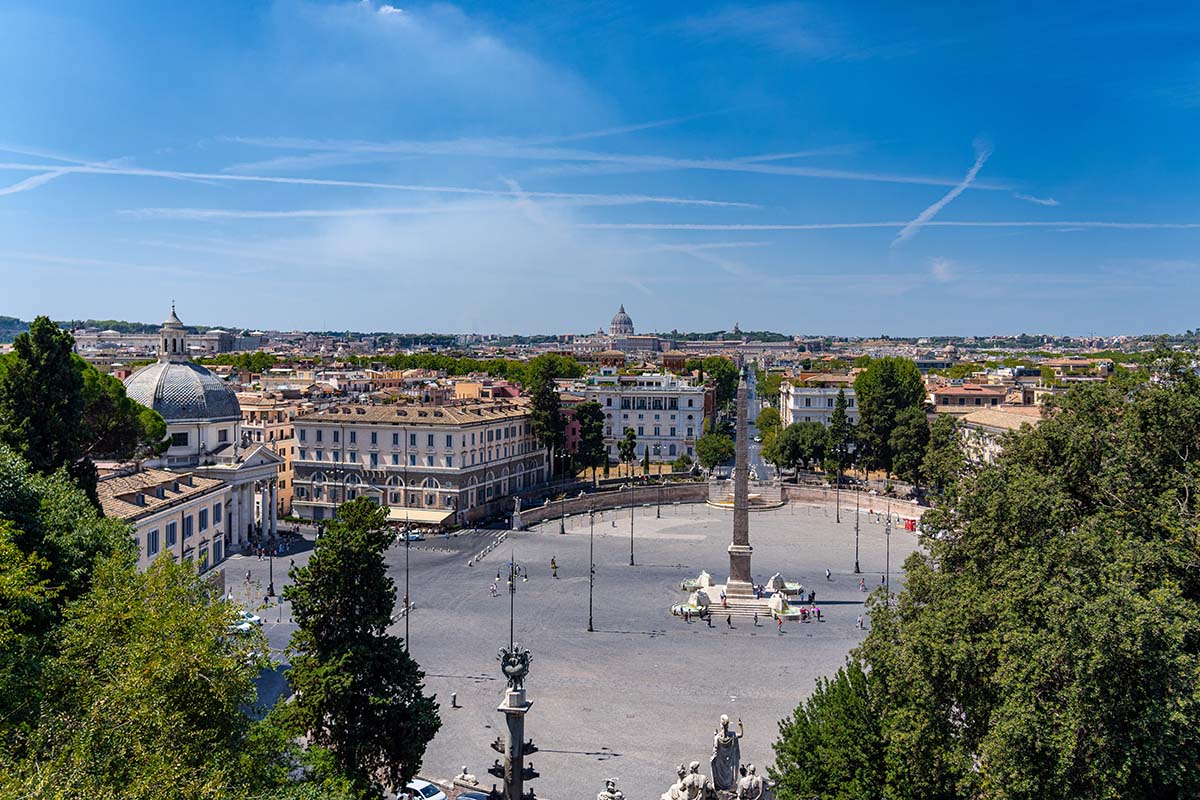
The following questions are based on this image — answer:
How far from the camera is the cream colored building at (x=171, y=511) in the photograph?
38.8 m

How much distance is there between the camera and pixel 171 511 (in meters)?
42.4

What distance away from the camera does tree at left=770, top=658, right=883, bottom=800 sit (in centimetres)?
1945

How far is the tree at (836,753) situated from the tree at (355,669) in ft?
26.0

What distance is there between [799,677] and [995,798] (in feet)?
55.9

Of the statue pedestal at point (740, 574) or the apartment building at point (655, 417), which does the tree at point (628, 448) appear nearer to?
the apartment building at point (655, 417)

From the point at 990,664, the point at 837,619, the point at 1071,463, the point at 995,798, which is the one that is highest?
the point at 1071,463

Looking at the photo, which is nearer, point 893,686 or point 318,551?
point 893,686

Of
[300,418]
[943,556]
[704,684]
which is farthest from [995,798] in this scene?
[300,418]

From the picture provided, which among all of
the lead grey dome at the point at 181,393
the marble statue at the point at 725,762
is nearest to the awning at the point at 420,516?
the lead grey dome at the point at 181,393

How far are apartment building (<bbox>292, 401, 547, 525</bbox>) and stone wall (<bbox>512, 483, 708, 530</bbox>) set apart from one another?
4.00m

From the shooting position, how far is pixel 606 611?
43.2 m

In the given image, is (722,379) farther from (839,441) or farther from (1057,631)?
(1057,631)

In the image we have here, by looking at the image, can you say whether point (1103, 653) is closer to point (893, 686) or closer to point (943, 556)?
point (893, 686)

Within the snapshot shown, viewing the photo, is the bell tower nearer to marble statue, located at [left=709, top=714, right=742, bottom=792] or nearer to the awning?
the awning
